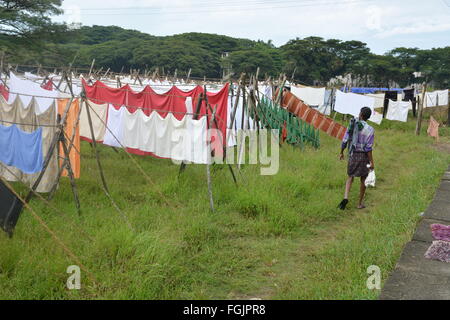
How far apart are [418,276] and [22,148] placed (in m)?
4.81

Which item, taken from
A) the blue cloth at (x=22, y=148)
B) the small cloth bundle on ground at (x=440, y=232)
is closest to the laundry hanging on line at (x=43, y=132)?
the blue cloth at (x=22, y=148)

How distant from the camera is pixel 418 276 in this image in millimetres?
3428

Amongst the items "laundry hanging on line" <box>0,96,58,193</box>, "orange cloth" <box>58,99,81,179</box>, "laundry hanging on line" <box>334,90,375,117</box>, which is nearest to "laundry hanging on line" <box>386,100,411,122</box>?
"laundry hanging on line" <box>334,90,375,117</box>

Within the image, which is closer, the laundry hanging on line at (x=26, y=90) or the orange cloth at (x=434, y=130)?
the laundry hanging on line at (x=26, y=90)

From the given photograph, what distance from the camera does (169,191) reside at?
19.6ft

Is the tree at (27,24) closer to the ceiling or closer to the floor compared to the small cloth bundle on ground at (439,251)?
closer to the ceiling

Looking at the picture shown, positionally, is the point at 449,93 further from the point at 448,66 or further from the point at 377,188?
the point at 448,66

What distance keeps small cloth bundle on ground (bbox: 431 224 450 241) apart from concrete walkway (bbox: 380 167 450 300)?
6 centimetres

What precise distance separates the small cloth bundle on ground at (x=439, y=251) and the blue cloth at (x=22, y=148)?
467 centimetres

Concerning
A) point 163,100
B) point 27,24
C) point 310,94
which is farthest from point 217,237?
point 27,24

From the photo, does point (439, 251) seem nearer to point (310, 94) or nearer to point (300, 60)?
point (310, 94)

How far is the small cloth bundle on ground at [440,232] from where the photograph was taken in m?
4.26

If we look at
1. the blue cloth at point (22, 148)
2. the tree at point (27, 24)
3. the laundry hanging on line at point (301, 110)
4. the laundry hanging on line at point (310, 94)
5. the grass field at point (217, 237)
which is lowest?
the grass field at point (217, 237)

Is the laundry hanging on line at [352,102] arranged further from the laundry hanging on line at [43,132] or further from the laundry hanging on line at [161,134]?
the laundry hanging on line at [43,132]
